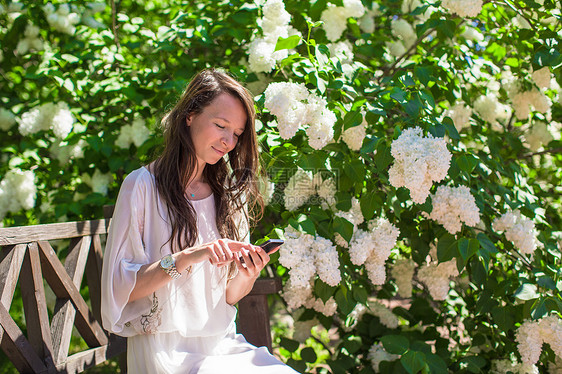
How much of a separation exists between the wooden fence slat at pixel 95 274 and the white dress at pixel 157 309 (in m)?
0.68

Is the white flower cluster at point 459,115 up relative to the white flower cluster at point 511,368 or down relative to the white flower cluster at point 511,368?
up

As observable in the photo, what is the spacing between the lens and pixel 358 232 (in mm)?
2420

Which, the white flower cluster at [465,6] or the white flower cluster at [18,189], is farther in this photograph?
the white flower cluster at [18,189]

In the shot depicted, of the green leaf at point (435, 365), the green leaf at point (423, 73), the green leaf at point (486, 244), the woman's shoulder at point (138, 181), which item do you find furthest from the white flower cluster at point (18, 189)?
the green leaf at point (486, 244)

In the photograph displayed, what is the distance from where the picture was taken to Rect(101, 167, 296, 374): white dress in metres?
1.76

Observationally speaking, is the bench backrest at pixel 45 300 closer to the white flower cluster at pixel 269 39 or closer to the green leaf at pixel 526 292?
the white flower cluster at pixel 269 39

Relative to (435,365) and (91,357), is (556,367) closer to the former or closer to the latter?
(435,365)

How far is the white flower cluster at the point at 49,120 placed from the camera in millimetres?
2996

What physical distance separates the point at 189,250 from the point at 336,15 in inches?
69.8

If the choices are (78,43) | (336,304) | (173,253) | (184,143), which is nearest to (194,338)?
(173,253)

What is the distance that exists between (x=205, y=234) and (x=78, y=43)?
1.81 m

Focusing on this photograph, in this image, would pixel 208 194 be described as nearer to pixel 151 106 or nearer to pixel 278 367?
pixel 278 367

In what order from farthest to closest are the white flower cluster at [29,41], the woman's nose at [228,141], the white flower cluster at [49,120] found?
the white flower cluster at [29,41] → the white flower cluster at [49,120] → the woman's nose at [228,141]

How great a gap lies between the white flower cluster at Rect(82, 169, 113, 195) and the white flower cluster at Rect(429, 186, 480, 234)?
183 cm
